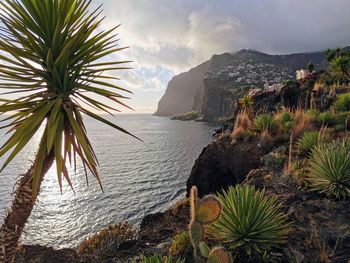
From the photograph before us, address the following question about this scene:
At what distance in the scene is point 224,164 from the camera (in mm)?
18312

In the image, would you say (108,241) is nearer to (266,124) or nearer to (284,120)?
(266,124)

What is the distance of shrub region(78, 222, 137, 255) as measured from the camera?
787 cm

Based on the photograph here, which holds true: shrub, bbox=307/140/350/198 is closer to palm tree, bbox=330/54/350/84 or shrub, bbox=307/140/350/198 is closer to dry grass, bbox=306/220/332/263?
dry grass, bbox=306/220/332/263

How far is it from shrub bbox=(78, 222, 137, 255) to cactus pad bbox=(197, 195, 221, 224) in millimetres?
3717

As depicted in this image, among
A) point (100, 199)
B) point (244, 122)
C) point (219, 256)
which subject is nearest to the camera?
point (219, 256)

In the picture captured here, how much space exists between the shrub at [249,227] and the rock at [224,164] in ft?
28.8

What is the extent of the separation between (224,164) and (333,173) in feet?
34.9

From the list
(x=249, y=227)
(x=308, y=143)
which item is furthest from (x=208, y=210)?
(x=308, y=143)

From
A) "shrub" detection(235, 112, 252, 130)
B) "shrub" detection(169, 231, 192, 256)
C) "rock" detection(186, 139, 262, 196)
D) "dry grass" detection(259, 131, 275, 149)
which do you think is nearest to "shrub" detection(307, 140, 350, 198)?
"shrub" detection(169, 231, 192, 256)

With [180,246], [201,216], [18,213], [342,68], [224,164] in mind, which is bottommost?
[224,164]

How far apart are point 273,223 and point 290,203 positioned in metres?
1.95

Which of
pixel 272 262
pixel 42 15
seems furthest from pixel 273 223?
pixel 42 15

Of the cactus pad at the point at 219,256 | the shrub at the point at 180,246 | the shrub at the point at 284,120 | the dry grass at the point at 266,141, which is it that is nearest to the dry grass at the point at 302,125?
the shrub at the point at 284,120

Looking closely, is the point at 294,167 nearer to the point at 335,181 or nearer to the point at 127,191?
the point at 335,181
